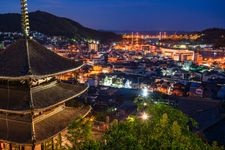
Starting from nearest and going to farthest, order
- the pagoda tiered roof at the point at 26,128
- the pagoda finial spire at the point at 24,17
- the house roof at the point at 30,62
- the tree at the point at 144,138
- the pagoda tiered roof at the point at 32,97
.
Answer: the tree at the point at 144,138 → the pagoda tiered roof at the point at 32,97 → the pagoda tiered roof at the point at 26,128 → the house roof at the point at 30,62 → the pagoda finial spire at the point at 24,17

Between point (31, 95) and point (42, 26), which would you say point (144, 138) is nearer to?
point (31, 95)

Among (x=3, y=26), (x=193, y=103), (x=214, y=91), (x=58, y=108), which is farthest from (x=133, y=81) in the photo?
(x=3, y=26)

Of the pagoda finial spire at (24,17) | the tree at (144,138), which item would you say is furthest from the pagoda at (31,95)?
the tree at (144,138)

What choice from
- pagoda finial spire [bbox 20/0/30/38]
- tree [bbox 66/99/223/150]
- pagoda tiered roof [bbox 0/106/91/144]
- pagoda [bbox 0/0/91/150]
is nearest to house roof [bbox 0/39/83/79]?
pagoda [bbox 0/0/91/150]

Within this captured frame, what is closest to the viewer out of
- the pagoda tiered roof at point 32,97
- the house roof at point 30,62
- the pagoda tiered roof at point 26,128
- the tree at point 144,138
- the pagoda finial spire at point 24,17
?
the tree at point 144,138

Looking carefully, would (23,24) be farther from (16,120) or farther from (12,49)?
(16,120)

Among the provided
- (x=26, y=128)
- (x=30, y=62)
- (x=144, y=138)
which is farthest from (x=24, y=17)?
(x=144, y=138)

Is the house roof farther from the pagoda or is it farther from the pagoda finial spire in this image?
the pagoda finial spire

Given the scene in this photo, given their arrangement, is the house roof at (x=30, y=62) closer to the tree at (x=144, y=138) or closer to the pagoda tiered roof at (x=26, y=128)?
the pagoda tiered roof at (x=26, y=128)
